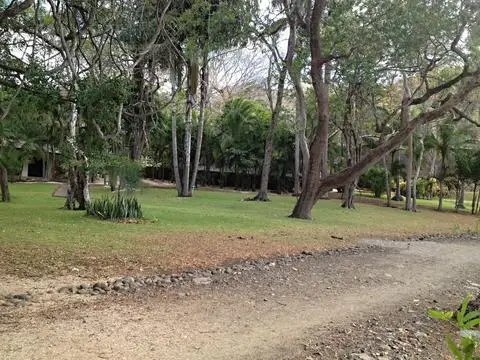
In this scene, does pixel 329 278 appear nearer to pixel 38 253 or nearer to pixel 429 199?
pixel 38 253

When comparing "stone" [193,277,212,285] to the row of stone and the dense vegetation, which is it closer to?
the row of stone

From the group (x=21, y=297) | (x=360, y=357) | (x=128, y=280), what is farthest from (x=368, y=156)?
(x=21, y=297)

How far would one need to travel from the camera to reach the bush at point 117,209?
1223 cm

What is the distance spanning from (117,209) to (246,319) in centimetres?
783

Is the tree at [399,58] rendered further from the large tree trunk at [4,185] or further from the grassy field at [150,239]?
the large tree trunk at [4,185]

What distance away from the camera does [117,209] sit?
1229cm

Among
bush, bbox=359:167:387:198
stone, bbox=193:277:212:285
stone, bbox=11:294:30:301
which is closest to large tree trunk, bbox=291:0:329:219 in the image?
stone, bbox=193:277:212:285

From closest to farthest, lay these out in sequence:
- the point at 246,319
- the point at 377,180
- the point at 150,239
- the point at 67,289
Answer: the point at 246,319, the point at 67,289, the point at 150,239, the point at 377,180

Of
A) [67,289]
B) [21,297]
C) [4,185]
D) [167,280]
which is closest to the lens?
[21,297]

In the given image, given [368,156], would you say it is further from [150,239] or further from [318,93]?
[150,239]

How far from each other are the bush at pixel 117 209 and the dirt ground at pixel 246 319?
5558mm

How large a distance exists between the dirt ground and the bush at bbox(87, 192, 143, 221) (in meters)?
5.56

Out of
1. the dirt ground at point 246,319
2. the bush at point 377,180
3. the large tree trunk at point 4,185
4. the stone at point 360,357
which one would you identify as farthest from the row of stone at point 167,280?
the bush at point 377,180

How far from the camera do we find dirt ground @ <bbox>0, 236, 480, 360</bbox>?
165 inches
